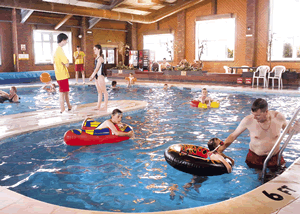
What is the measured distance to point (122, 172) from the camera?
374 cm

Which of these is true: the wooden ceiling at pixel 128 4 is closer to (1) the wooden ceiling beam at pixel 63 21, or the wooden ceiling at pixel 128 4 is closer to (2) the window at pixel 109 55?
(1) the wooden ceiling beam at pixel 63 21

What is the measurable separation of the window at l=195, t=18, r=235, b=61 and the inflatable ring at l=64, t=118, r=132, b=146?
14285 mm

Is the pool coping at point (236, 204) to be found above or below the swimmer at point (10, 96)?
below

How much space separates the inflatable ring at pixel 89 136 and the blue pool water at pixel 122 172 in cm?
9

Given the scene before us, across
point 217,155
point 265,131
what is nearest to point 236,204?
point 217,155

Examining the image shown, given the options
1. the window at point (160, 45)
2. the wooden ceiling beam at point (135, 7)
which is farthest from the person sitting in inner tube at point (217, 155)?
the window at point (160, 45)

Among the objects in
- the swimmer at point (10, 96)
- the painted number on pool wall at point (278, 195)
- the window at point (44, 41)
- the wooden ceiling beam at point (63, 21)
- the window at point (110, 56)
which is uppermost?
the wooden ceiling beam at point (63, 21)

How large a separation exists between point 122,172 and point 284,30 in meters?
15.0

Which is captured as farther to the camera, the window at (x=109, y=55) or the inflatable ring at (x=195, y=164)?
the window at (x=109, y=55)

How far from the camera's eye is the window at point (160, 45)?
806 inches

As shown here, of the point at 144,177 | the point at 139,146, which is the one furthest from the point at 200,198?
the point at 139,146

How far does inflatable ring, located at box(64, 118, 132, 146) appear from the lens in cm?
463

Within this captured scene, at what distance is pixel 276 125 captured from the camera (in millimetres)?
3416

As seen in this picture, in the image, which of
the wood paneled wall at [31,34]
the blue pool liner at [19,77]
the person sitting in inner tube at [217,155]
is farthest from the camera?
the wood paneled wall at [31,34]
